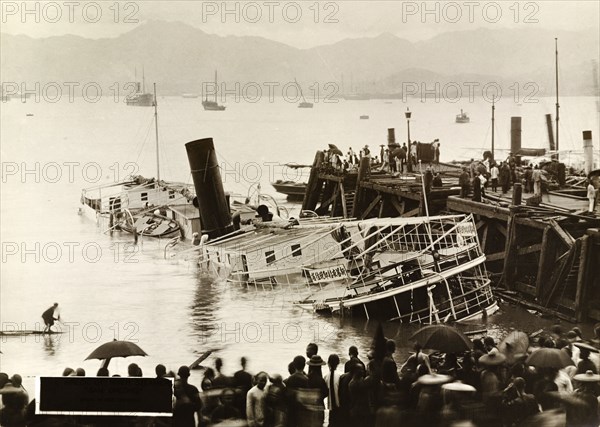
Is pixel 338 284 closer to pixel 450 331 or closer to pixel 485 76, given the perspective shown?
pixel 485 76

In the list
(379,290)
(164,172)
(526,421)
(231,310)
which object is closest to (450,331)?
(526,421)

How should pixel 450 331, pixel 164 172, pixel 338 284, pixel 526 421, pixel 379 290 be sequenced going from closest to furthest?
pixel 526 421, pixel 450 331, pixel 379 290, pixel 338 284, pixel 164 172

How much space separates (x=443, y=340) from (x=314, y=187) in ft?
70.1

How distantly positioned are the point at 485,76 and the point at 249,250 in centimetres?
726

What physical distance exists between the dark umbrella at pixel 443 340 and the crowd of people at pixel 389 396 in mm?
586

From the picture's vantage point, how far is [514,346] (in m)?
12.5

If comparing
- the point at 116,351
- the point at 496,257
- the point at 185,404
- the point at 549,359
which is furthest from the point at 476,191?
the point at 185,404

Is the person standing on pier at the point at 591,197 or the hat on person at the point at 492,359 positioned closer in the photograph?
the hat on person at the point at 492,359

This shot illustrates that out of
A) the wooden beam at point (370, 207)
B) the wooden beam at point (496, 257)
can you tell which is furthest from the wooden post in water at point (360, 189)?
the wooden beam at point (496, 257)

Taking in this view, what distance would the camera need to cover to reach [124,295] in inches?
934

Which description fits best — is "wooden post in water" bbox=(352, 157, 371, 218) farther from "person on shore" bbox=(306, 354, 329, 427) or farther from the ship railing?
"person on shore" bbox=(306, 354, 329, 427)

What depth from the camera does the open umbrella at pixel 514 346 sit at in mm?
11729

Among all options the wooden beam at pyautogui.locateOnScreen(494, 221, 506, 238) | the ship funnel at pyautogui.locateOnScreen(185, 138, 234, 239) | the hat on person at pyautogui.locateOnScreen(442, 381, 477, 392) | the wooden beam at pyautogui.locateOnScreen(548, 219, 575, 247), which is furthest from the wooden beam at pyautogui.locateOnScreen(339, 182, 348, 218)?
the hat on person at pyautogui.locateOnScreen(442, 381, 477, 392)

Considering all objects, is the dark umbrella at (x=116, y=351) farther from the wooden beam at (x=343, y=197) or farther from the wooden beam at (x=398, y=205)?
the wooden beam at (x=343, y=197)
